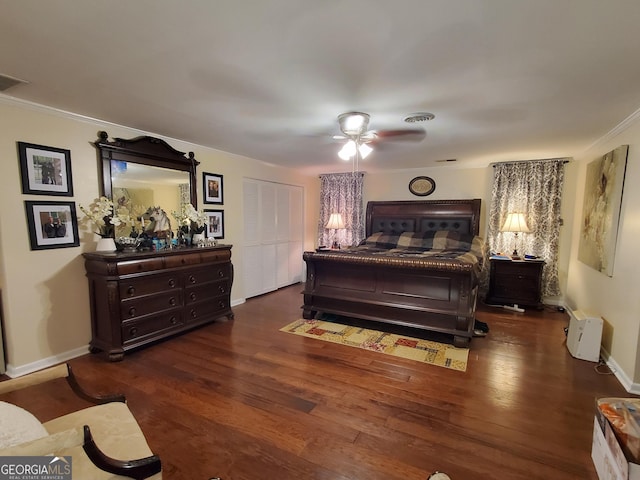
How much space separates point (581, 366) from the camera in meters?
2.70

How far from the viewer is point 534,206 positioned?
4.43 meters

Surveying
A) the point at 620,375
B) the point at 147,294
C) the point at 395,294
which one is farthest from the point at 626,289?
the point at 147,294

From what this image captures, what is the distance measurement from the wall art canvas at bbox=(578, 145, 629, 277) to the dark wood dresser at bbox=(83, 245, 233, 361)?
4033mm

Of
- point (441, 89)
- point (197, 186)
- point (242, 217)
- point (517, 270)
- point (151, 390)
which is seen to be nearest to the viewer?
point (441, 89)

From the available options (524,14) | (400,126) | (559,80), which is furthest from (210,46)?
(559,80)

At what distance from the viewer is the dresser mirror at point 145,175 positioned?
299cm

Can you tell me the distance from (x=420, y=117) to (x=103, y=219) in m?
3.06

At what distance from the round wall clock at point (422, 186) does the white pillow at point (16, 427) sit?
5.28 m

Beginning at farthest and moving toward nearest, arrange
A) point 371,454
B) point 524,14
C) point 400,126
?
point 400,126, point 371,454, point 524,14

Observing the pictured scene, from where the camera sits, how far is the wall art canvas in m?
2.70

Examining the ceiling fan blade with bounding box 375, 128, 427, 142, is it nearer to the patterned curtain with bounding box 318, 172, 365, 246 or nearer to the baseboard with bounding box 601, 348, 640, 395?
the patterned curtain with bounding box 318, 172, 365, 246

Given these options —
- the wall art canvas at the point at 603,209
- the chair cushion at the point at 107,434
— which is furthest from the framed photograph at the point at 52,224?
the wall art canvas at the point at 603,209

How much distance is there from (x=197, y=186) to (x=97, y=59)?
2.20m

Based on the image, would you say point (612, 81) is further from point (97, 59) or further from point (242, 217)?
point (242, 217)
